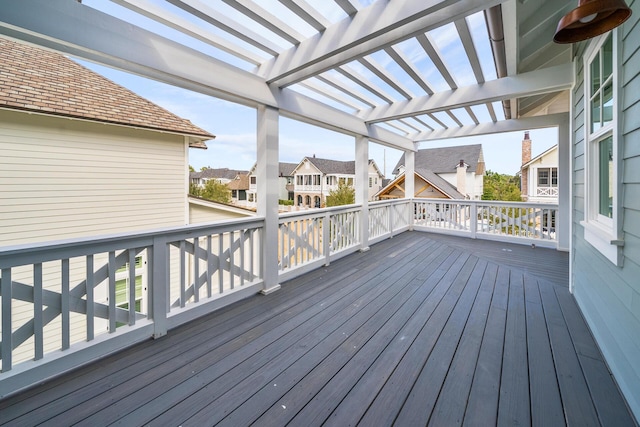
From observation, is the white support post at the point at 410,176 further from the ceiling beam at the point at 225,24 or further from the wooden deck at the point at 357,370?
the ceiling beam at the point at 225,24

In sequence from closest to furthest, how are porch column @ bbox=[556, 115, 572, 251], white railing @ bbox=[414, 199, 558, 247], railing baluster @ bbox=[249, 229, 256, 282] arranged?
1. railing baluster @ bbox=[249, 229, 256, 282]
2. porch column @ bbox=[556, 115, 572, 251]
3. white railing @ bbox=[414, 199, 558, 247]

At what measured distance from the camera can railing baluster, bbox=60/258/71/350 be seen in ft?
5.78

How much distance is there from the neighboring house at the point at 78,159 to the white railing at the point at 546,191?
1404 centimetres

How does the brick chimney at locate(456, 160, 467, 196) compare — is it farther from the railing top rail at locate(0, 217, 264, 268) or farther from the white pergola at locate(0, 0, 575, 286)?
the railing top rail at locate(0, 217, 264, 268)

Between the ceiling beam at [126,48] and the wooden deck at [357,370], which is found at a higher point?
the ceiling beam at [126,48]

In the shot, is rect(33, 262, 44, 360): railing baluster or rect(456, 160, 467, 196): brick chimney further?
rect(456, 160, 467, 196): brick chimney

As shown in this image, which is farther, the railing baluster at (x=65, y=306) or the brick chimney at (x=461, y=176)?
the brick chimney at (x=461, y=176)

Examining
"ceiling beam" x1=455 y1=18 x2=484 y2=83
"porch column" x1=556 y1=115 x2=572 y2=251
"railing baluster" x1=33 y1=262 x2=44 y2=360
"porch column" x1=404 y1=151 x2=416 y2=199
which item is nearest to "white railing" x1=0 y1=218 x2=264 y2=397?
"railing baluster" x1=33 y1=262 x2=44 y2=360

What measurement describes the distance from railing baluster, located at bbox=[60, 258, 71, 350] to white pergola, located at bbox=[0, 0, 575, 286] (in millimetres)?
1463

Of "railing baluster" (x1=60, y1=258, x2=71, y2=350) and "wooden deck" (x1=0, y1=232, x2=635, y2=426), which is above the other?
"railing baluster" (x1=60, y1=258, x2=71, y2=350)

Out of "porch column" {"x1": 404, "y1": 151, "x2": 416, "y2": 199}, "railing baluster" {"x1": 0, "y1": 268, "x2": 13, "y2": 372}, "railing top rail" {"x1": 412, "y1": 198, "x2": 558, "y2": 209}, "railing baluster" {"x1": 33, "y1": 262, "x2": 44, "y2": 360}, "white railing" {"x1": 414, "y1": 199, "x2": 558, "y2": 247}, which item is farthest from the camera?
"porch column" {"x1": 404, "y1": 151, "x2": 416, "y2": 199}

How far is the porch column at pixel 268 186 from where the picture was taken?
3078mm

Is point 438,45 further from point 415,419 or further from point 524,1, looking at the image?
point 415,419

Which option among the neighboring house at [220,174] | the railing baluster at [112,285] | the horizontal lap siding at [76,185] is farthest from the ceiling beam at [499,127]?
the neighboring house at [220,174]
